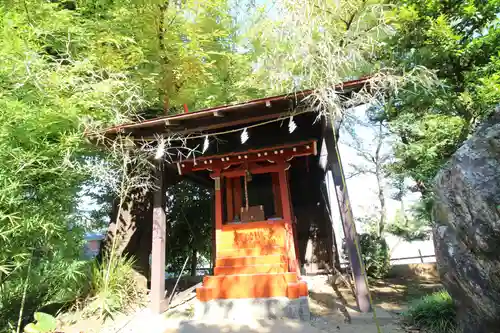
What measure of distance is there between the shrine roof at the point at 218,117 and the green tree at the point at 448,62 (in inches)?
48.1

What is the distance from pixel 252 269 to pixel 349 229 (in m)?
1.84

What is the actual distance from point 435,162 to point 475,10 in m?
2.37

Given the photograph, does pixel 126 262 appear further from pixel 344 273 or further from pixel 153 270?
pixel 344 273

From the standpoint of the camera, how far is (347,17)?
5848 mm

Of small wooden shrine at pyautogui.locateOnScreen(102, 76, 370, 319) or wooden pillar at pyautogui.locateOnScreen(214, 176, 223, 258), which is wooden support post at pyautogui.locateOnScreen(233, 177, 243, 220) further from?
wooden pillar at pyautogui.locateOnScreen(214, 176, 223, 258)

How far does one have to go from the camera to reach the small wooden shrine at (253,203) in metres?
4.53

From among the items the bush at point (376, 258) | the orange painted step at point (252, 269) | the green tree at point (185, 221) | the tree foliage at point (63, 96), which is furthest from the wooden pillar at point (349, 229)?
the green tree at point (185, 221)

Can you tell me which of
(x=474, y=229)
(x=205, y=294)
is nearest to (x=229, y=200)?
(x=205, y=294)

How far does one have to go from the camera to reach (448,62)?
4.30 metres

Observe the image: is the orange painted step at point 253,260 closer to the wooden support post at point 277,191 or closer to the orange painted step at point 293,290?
the orange painted step at point 293,290

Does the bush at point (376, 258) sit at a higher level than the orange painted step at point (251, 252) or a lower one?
lower

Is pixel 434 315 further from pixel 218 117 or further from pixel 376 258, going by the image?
pixel 218 117

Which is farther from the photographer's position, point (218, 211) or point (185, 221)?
point (185, 221)

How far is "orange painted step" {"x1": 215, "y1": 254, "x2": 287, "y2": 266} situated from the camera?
16.2ft
